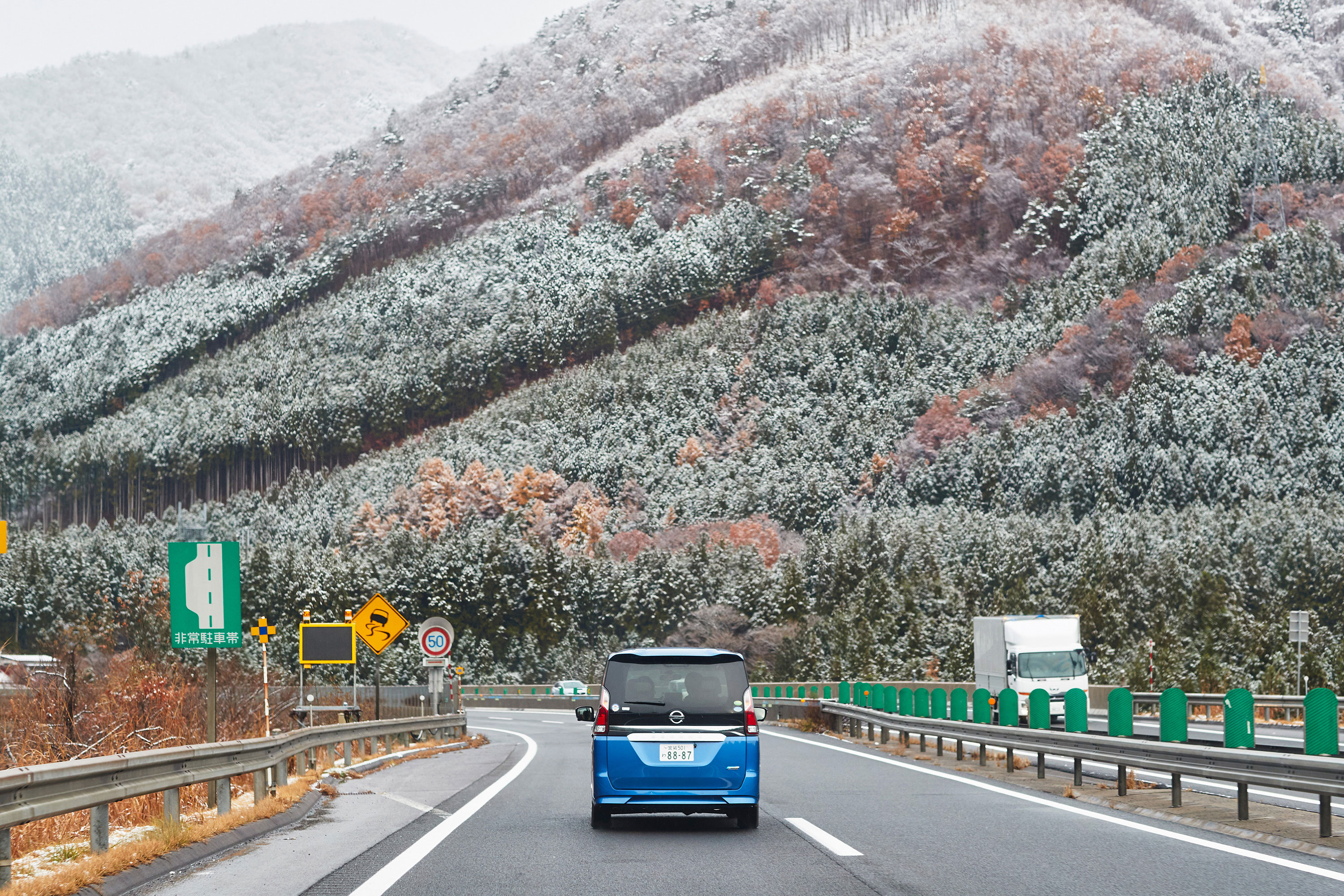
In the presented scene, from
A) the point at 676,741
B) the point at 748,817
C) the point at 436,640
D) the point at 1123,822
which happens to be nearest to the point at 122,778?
the point at 676,741

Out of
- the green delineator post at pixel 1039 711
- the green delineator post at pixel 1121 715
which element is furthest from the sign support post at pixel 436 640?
the green delineator post at pixel 1121 715

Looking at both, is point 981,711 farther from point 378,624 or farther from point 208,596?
point 208,596

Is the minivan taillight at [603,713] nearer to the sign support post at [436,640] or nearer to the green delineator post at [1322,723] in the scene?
the green delineator post at [1322,723]

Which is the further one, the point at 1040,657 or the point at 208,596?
the point at 1040,657

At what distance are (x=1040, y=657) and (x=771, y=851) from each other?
93.1 ft

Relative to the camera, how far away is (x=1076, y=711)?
19.3 metres

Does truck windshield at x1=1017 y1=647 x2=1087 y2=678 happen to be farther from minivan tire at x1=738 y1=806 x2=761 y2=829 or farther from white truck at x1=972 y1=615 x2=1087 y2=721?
minivan tire at x1=738 y1=806 x2=761 y2=829

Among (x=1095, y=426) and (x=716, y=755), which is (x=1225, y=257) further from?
(x=716, y=755)

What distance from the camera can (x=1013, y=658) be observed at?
127 feet

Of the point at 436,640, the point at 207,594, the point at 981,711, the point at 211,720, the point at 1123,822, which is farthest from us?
the point at 436,640

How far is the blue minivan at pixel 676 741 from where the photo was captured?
13.5 m

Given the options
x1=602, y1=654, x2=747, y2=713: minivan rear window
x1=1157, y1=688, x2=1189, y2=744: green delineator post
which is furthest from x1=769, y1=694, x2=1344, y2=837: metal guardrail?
x1=602, y1=654, x2=747, y2=713: minivan rear window

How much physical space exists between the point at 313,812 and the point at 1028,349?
185483 millimetres

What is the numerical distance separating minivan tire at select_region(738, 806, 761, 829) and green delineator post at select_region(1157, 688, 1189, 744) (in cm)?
486
